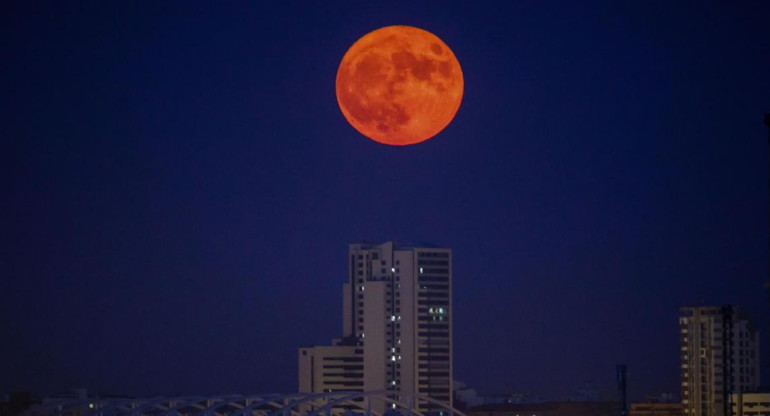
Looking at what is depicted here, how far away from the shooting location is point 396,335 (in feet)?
166

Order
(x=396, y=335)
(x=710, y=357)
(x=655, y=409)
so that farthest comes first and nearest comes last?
(x=655, y=409), (x=396, y=335), (x=710, y=357)

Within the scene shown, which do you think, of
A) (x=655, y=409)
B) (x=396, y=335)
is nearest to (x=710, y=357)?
(x=655, y=409)

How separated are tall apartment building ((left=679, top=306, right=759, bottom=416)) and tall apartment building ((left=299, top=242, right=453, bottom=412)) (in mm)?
9342

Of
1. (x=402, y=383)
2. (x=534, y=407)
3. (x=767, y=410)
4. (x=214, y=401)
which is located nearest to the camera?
(x=214, y=401)

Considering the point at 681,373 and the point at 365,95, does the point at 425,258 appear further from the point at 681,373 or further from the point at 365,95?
the point at 365,95

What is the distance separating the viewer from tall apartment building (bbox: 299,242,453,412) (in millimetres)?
50156

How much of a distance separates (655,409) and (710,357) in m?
9.26

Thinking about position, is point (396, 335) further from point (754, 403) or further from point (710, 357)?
point (754, 403)

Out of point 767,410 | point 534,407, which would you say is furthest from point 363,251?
point 767,410

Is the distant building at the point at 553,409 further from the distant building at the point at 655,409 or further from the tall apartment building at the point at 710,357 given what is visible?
the tall apartment building at the point at 710,357

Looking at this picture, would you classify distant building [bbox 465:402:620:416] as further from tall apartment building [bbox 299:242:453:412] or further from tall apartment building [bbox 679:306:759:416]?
tall apartment building [bbox 679:306:759:416]

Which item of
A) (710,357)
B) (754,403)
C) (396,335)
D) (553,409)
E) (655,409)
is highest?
(396,335)

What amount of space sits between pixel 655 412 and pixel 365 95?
30279 millimetres

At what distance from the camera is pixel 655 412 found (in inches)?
2098
